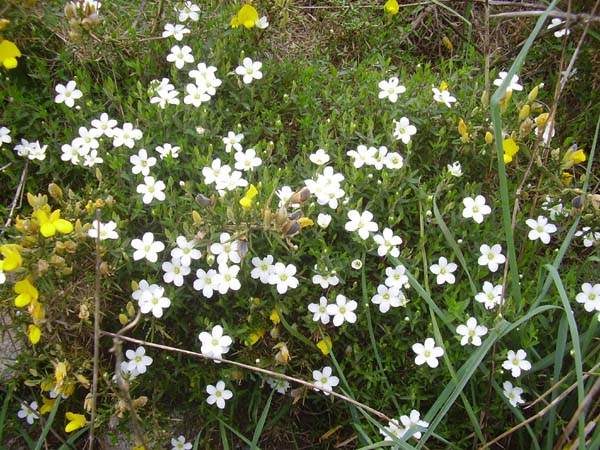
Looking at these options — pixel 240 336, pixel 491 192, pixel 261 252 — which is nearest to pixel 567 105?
pixel 491 192

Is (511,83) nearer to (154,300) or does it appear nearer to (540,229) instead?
(540,229)

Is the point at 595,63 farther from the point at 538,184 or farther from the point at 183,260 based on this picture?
the point at 183,260

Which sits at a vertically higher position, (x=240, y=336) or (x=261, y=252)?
(x=261, y=252)

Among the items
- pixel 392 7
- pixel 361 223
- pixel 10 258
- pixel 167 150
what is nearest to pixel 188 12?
pixel 167 150

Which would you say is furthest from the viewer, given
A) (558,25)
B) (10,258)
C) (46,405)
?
(558,25)

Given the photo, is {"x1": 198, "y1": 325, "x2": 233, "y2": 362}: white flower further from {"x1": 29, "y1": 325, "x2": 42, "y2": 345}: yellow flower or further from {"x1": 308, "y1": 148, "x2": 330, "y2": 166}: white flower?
{"x1": 308, "y1": 148, "x2": 330, "y2": 166}: white flower

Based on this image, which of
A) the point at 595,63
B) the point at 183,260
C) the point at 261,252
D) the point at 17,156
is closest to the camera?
the point at 183,260

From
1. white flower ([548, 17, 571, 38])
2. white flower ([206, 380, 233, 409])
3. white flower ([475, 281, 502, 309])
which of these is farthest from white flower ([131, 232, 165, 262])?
white flower ([548, 17, 571, 38])

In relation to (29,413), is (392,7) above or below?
above
